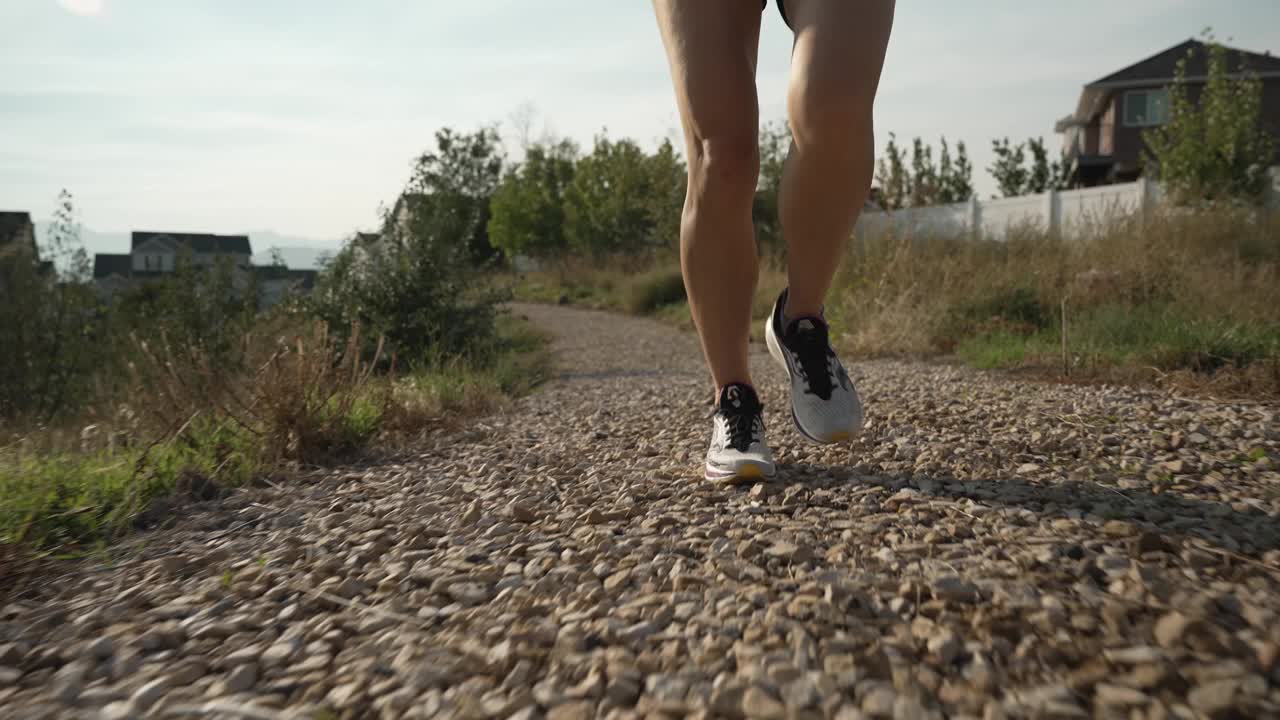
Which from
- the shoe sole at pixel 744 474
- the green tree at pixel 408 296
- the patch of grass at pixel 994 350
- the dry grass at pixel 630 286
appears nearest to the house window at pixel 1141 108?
the dry grass at pixel 630 286

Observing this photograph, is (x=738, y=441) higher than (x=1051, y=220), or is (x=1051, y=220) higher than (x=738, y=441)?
(x=1051, y=220)

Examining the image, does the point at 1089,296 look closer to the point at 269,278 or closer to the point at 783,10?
the point at 783,10

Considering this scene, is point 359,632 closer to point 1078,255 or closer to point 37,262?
point 1078,255

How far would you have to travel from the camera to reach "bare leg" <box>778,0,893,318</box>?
1577mm

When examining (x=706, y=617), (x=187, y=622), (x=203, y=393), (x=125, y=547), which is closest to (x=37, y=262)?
(x=203, y=393)

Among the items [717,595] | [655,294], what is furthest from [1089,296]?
[655,294]

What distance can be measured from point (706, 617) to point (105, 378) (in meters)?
7.84

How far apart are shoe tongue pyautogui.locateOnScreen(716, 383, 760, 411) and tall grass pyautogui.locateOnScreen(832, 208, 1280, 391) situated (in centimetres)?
223

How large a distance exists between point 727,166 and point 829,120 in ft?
0.88

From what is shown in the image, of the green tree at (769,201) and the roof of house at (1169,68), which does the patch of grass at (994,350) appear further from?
the roof of house at (1169,68)

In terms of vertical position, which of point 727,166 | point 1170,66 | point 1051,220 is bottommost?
point 727,166

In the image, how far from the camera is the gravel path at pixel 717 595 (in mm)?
899

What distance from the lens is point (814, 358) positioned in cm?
188

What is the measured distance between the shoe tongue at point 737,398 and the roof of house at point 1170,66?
3000 cm
